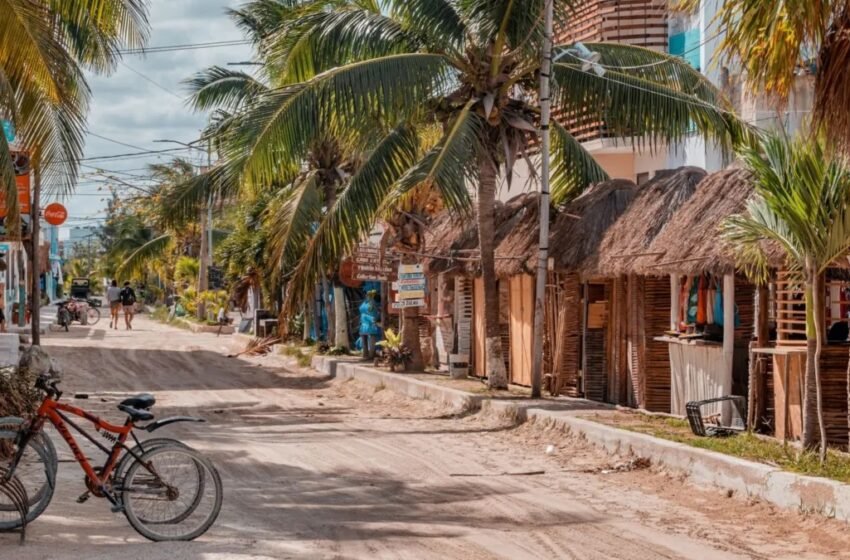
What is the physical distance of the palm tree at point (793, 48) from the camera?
8.38 m

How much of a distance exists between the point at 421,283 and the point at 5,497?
14860mm

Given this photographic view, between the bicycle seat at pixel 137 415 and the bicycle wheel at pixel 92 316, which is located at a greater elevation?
the bicycle wheel at pixel 92 316

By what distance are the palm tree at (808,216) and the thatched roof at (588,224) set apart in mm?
5492

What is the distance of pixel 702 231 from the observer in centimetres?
1392

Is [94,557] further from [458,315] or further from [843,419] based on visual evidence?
[458,315]

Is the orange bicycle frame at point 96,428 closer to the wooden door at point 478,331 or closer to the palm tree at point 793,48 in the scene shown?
the palm tree at point 793,48

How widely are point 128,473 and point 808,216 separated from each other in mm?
6059

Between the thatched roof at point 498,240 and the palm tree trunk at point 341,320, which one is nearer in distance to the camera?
the thatched roof at point 498,240

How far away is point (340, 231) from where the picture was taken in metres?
18.0

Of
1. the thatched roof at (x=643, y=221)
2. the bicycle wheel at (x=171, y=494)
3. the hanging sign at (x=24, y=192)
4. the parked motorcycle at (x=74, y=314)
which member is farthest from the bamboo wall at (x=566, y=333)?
the parked motorcycle at (x=74, y=314)

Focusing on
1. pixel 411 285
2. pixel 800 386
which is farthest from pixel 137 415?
pixel 411 285

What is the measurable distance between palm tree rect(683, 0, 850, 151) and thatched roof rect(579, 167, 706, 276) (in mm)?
6485

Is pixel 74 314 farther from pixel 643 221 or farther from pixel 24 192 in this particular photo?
pixel 643 221

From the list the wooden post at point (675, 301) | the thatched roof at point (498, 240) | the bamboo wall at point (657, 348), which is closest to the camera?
the wooden post at point (675, 301)
